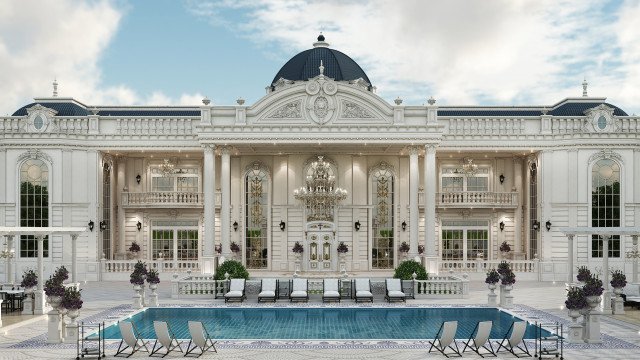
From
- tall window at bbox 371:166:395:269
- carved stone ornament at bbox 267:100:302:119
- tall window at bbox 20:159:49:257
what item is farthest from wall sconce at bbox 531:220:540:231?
tall window at bbox 20:159:49:257

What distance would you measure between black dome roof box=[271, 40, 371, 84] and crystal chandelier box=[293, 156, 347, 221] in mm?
6543

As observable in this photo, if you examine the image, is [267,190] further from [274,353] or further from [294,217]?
[274,353]

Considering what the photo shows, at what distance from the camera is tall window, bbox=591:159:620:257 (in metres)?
30.6

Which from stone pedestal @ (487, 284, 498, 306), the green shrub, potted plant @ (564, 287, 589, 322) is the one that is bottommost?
stone pedestal @ (487, 284, 498, 306)

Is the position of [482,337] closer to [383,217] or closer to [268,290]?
[268,290]

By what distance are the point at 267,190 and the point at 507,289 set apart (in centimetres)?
1479

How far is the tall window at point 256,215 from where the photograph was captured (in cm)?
3331

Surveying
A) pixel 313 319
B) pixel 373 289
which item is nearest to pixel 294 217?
pixel 373 289

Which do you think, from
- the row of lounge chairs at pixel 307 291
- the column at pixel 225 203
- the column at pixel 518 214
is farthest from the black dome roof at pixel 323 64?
the row of lounge chairs at pixel 307 291

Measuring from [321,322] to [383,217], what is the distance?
14.5 m

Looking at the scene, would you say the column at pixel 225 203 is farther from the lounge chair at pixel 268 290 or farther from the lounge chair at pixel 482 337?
the lounge chair at pixel 482 337

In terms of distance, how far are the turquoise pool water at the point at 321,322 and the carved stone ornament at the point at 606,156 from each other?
494 inches

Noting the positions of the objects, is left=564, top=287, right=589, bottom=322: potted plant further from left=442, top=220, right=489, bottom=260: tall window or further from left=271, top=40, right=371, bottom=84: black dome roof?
left=271, top=40, right=371, bottom=84: black dome roof

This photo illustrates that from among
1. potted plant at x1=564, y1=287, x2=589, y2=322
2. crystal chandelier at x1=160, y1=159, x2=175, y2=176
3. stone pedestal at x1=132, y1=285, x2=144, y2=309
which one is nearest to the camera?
potted plant at x1=564, y1=287, x2=589, y2=322
